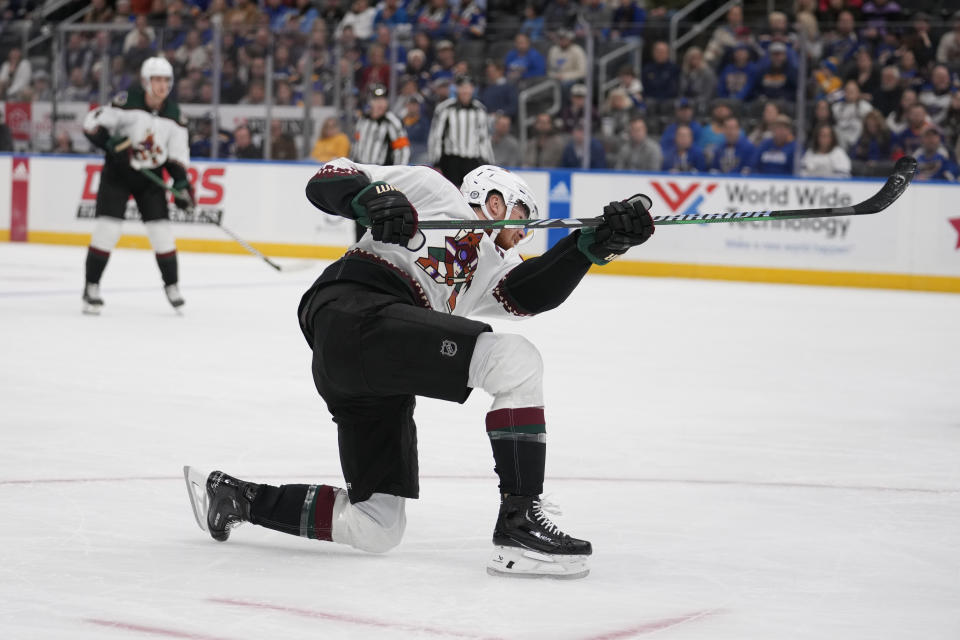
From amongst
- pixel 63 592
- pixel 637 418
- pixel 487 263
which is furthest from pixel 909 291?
pixel 63 592

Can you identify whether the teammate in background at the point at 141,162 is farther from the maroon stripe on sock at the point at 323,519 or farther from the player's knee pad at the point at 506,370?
the player's knee pad at the point at 506,370

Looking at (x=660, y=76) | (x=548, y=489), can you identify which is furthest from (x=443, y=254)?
(x=660, y=76)

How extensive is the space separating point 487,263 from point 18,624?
50.1 inches

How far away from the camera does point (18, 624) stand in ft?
8.00

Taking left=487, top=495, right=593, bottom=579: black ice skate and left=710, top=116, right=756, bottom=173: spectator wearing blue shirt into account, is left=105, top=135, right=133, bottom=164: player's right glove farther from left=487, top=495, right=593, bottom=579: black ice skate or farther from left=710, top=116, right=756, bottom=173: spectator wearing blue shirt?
left=487, top=495, right=593, bottom=579: black ice skate

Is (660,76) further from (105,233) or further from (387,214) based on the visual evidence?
(387,214)

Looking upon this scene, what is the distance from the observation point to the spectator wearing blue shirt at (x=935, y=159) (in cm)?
1095

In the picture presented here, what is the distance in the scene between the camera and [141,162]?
26.8 feet

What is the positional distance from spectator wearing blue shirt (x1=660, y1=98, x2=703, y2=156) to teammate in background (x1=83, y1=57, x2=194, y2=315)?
4.87 metres

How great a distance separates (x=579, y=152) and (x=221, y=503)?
943 centimetres

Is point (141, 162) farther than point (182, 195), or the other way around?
point (182, 195)

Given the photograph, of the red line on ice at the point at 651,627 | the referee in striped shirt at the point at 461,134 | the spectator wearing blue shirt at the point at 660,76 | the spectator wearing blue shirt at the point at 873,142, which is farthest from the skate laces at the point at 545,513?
the spectator wearing blue shirt at the point at 660,76

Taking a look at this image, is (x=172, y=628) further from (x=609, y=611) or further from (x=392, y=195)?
(x=392, y=195)

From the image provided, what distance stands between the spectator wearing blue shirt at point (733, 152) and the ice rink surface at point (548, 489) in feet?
13.2
